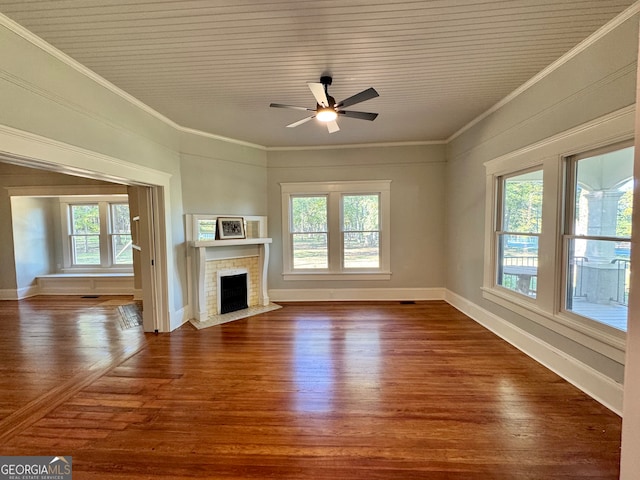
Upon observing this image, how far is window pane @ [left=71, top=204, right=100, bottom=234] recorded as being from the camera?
7.01m

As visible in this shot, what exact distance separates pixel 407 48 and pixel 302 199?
11.1 feet

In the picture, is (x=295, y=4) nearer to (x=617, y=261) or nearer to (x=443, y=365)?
(x=617, y=261)

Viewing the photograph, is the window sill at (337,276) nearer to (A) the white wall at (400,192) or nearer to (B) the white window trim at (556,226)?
(A) the white wall at (400,192)

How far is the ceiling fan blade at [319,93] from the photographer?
2543mm

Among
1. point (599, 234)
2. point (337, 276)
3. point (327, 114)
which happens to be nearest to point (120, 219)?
point (337, 276)

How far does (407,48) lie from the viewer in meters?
2.48

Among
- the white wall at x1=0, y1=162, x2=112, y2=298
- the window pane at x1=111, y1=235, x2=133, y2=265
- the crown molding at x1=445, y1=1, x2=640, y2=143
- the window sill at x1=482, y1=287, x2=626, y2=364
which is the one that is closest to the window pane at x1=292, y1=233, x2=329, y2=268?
the window sill at x1=482, y1=287, x2=626, y2=364

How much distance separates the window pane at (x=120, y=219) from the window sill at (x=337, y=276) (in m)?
4.29

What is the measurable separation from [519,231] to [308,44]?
3059mm

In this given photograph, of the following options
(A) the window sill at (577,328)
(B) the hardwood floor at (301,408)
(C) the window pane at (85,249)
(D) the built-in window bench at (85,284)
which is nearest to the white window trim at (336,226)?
(B) the hardwood floor at (301,408)

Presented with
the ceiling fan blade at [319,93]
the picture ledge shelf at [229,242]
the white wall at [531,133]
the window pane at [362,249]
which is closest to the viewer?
the white wall at [531,133]

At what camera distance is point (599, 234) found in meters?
2.52

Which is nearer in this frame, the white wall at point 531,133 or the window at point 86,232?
the white wall at point 531,133

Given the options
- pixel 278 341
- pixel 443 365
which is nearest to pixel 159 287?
pixel 278 341
